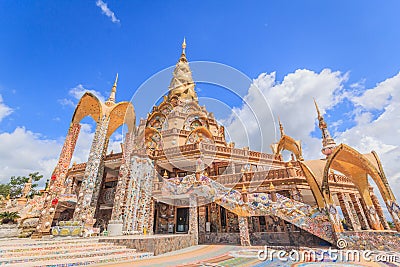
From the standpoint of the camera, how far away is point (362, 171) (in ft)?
28.7

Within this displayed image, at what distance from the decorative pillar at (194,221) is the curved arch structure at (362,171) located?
6.48 metres

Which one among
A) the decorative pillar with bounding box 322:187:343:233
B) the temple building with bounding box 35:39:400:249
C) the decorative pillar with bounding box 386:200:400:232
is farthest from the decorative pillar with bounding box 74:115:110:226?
the decorative pillar with bounding box 386:200:400:232

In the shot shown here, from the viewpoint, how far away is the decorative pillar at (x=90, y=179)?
32.1ft

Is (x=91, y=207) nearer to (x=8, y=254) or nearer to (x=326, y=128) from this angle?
(x=8, y=254)

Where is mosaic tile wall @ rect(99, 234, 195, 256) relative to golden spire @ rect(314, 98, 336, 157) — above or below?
below

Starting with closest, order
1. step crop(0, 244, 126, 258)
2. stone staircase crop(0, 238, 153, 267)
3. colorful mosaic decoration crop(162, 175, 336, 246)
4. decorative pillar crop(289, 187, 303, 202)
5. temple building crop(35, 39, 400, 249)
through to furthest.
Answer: stone staircase crop(0, 238, 153, 267)
step crop(0, 244, 126, 258)
colorful mosaic decoration crop(162, 175, 336, 246)
temple building crop(35, 39, 400, 249)
decorative pillar crop(289, 187, 303, 202)

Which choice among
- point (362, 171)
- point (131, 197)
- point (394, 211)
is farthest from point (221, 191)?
point (394, 211)

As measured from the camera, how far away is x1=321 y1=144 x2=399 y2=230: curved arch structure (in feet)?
24.7

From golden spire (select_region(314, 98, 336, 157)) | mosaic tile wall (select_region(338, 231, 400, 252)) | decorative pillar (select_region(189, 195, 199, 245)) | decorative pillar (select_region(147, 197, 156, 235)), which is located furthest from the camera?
golden spire (select_region(314, 98, 336, 157))

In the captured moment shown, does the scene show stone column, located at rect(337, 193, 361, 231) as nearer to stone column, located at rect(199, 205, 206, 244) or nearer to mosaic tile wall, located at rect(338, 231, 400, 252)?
mosaic tile wall, located at rect(338, 231, 400, 252)

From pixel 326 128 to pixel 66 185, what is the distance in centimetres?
2149

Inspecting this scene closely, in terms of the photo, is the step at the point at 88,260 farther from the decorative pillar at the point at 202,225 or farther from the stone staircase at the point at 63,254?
the decorative pillar at the point at 202,225

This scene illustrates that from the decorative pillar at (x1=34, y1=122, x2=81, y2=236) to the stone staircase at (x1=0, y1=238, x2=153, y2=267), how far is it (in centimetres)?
446

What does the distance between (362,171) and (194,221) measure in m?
8.40
